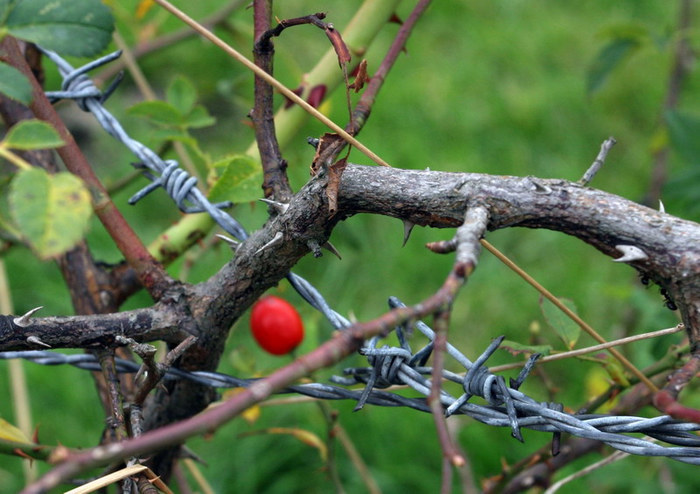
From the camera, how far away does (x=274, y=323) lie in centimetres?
108

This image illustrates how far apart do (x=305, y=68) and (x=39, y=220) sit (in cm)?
254

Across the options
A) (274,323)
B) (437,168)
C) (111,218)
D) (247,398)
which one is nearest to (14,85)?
(111,218)

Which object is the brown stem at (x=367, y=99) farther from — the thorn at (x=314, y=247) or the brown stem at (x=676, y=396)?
the brown stem at (x=676, y=396)

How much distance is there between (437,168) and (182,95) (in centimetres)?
157

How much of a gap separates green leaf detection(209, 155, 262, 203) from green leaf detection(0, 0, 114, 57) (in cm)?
19

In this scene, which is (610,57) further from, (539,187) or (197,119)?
(539,187)

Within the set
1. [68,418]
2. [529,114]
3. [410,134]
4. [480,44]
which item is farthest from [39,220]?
[480,44]

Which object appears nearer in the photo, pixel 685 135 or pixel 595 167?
pixel 595 167

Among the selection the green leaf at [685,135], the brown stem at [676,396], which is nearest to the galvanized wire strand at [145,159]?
the brown stem at [676,396]

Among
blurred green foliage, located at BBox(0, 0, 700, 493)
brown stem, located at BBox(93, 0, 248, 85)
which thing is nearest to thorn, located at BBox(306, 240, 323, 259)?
blurred green foliage, located at BBox(0, 0, 700, 493)

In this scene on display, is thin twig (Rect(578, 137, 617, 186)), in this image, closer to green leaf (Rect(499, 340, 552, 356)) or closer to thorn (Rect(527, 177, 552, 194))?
thorn (Rect(527, 177, 552, 194))

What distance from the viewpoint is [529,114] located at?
2828 millimetres

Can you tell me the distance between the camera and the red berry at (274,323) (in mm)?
1078

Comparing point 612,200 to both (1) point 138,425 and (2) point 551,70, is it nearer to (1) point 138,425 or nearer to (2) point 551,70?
(1) point 138,425
